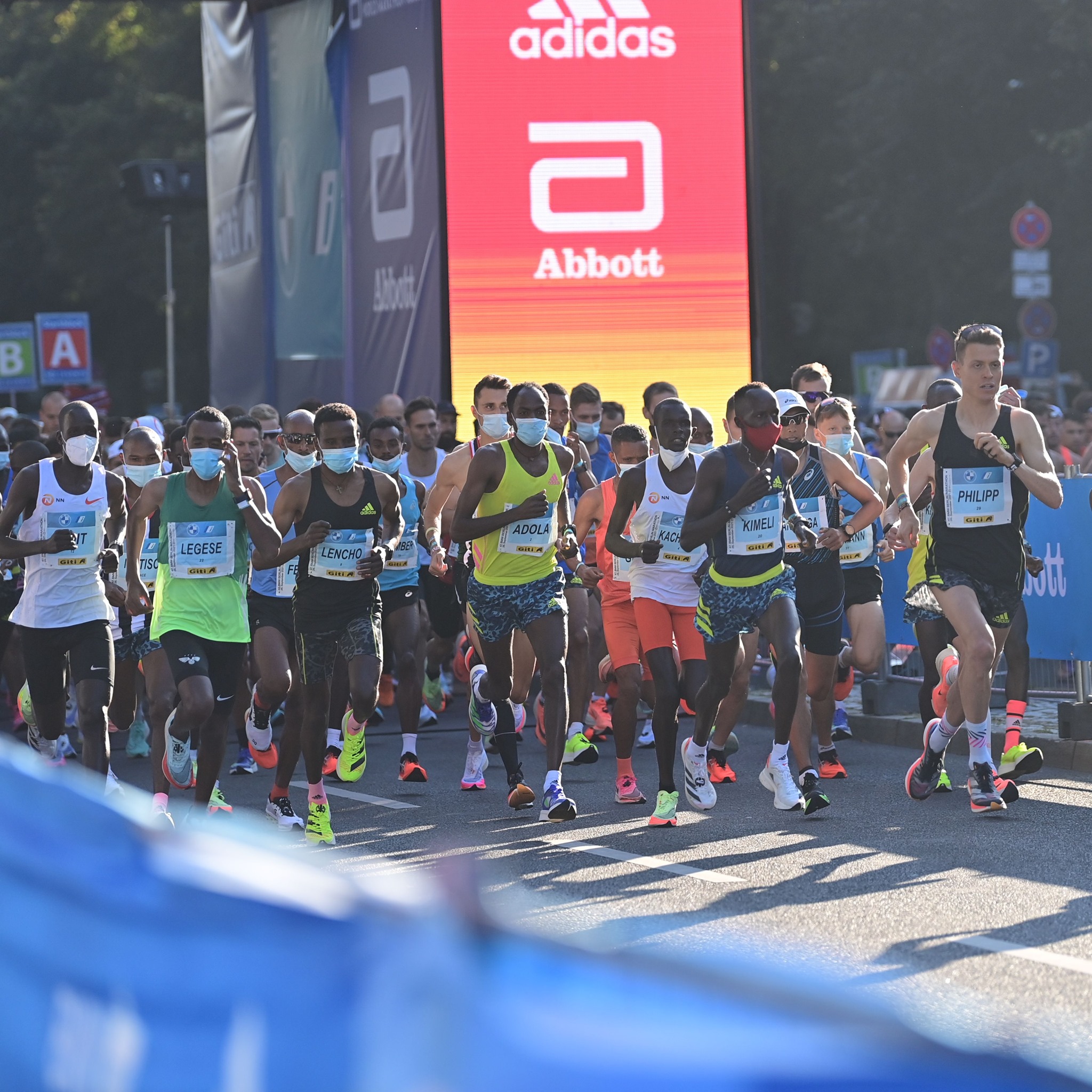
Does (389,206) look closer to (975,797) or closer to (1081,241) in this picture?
(975,797)

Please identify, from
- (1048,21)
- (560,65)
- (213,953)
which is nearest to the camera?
(213,953)

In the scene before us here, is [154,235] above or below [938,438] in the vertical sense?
above

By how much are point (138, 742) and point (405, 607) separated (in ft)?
7.55

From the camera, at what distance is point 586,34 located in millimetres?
17672

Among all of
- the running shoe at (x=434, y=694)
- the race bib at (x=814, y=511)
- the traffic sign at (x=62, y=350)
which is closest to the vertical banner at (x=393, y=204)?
the running shoe at (x=434, y=694)

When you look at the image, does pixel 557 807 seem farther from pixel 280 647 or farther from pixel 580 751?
pixel 580 751

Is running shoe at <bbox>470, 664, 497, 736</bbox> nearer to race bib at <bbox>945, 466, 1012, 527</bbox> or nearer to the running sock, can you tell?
race bib at <bbox>945, 466, 1012, 527</bbox>

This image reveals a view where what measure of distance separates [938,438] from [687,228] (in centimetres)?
913

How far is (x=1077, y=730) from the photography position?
11016 millimetres

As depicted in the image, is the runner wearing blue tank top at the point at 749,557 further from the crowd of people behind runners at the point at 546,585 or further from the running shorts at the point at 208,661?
the running shorts at the point at 208,661

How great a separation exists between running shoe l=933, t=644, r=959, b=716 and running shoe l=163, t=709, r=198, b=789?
3.61 metres

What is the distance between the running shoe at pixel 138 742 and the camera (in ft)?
41.5

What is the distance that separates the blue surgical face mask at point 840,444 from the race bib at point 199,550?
383cm

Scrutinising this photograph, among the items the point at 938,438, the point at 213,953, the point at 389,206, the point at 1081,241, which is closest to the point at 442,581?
the point at 938,438
